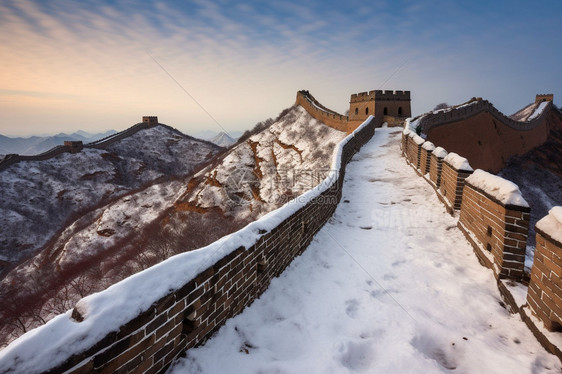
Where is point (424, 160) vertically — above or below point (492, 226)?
above

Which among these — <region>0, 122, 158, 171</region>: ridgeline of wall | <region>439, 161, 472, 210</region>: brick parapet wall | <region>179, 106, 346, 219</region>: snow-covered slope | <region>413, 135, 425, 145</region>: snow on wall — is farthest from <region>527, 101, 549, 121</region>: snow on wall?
<region>0, 122, 158, 171</region>: ridgeline of wall

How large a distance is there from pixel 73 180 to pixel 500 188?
57.1m

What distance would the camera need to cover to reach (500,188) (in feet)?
13.3

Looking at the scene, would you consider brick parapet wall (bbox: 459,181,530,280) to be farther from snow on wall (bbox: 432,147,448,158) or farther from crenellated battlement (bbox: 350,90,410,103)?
crenellated battlement (bbox: 350,90,410,103)

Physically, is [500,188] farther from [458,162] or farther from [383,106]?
[383,106]

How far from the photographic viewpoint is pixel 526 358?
2596 millimetres

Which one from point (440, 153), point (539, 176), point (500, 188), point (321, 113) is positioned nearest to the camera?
point (500, 188)

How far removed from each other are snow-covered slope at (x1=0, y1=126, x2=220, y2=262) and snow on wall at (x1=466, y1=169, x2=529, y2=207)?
1859 inches

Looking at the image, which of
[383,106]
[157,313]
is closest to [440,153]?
[157,313]

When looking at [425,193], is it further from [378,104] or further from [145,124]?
[145,124]

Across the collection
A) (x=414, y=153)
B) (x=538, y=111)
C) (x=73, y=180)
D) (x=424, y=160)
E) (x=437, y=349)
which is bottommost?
(x=73, y=180)

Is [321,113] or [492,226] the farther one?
[321,113]

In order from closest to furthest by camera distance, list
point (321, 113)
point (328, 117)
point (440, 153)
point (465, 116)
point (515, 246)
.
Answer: point (515, 246), point (440, 153), point (465, 116), point (328, 117), point (321, 113)

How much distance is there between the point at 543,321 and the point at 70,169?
5948 cm
